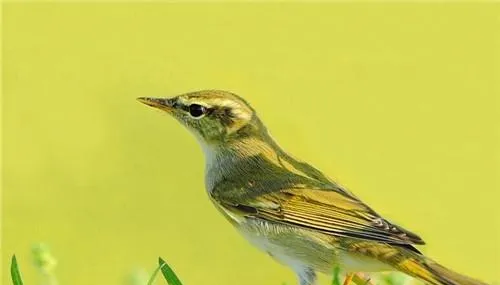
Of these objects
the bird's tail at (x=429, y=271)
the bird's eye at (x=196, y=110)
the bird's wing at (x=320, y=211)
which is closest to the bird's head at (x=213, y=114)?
the bird's eye at (x=196, y=110)

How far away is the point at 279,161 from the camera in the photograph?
147 inches

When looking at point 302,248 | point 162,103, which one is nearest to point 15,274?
point 302,248

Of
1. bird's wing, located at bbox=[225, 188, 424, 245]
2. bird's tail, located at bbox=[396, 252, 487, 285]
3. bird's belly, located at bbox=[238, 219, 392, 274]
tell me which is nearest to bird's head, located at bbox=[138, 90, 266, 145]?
bird's wing, located at bbox=[225, 188, 424, 245]

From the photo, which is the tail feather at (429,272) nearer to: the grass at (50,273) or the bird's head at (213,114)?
the grass at (50,273)

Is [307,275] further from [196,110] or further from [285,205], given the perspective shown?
[196,110]

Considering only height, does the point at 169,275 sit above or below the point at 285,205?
below

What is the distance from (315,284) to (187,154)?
6.40ft

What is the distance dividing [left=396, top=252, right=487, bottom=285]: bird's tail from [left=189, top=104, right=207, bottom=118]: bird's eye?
94 cm

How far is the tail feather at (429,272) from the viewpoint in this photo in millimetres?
3006

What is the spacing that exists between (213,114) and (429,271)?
102cm

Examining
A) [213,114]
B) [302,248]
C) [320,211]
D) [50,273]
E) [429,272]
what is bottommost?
[429,272]

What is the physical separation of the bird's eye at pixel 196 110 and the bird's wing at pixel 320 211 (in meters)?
0.37

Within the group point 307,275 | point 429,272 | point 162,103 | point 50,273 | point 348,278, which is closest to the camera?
point 50,273

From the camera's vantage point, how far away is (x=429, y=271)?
310 cm
